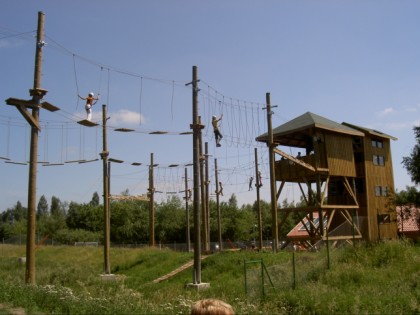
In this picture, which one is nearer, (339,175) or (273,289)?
(273,289)

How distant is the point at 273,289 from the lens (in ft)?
61.7

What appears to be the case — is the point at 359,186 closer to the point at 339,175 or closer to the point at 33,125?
the point at 339,175

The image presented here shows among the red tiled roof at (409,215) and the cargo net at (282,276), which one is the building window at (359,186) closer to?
the red tiled roof at (409,215)

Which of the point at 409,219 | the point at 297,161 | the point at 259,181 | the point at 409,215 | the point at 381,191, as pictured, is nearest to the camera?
the point at 297,161

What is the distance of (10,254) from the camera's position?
51.5 m

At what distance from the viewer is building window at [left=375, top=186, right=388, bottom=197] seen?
3742cm

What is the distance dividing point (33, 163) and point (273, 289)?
988 centimetres

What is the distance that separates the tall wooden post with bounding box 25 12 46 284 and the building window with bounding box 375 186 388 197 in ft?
89.6

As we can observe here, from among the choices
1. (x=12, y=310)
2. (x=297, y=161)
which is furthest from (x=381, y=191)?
(x=12, y=310)

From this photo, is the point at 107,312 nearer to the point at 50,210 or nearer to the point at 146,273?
the point at 146,273

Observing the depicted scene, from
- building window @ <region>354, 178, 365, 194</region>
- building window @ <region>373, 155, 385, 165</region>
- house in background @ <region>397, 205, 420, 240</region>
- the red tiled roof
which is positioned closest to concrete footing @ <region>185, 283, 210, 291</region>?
building window @ <region>354, 178, 365, 194</region>

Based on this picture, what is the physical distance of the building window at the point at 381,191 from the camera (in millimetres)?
37419

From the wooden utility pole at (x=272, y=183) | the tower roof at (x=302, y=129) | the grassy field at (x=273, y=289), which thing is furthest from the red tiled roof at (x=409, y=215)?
Answer: the grassy field at (x=273, y=289)

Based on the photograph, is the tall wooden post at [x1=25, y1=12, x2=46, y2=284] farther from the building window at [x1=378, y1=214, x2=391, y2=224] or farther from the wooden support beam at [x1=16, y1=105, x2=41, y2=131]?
the building window at [x1=378, y1=214, x2=391, y2=224]
